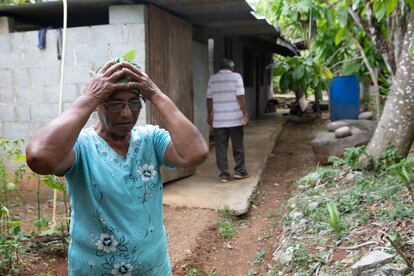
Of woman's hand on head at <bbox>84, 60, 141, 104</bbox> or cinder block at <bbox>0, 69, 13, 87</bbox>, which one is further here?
cinder block at <bbox>0, 69, 13, 87</bbox>

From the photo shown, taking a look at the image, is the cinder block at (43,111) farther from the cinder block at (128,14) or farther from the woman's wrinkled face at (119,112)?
the woman's wrinkled face at (119,112)

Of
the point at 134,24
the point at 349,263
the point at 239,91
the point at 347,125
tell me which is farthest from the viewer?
the point at 347,125

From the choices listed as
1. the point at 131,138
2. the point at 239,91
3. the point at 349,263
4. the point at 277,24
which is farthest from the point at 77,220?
the point at 277,24

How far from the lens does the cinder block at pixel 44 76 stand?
539cm

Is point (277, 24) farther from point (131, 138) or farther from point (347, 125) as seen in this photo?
point (131, 138)

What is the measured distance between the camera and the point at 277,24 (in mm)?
8195

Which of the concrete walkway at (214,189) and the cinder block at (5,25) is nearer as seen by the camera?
the concrete walkway at (214,189)

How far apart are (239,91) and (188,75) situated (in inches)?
32.7

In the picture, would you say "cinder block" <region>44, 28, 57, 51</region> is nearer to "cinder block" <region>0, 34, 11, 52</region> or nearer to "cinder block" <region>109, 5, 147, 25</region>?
"cinder block" <region>0, 34, 11, 52</region>

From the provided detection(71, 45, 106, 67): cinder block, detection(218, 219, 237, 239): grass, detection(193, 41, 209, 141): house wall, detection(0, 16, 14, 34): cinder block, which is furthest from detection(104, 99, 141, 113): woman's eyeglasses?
detection(193, 41, 209, 141): house wall

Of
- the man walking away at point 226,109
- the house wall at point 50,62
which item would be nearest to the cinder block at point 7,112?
the house wall at point 50,62

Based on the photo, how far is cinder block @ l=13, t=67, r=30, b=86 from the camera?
18.1ft

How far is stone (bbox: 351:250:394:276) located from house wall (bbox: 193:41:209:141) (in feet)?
15.2

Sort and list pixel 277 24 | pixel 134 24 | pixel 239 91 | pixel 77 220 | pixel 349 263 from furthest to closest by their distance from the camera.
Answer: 1. pixel 277 24
2. pixel 239 91
3. pixel 134 24
4. pixel 349 263
5. pixel 77 220
